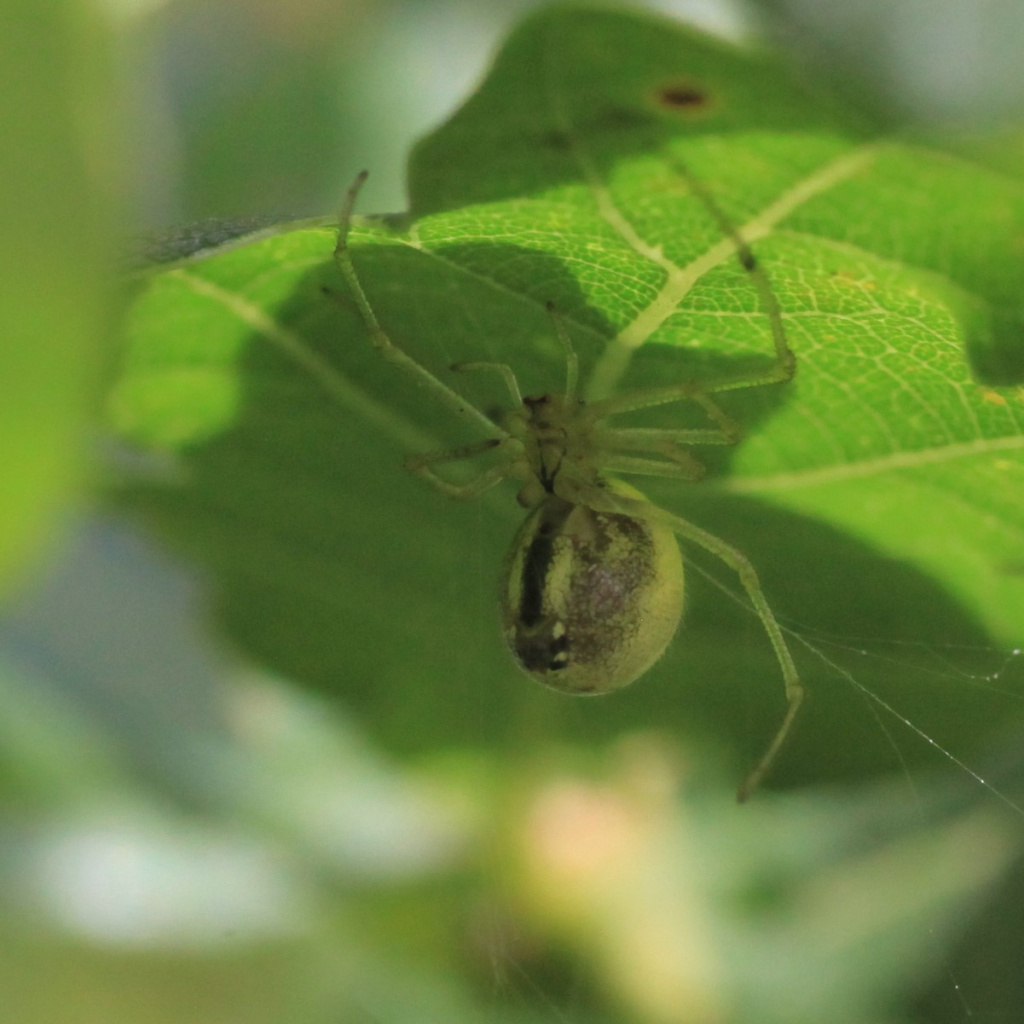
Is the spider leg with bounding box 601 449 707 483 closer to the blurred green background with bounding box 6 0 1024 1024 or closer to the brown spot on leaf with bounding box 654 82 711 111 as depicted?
the blurred green background with bounding box 6 0 1024 1024

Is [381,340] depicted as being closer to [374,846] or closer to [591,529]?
[591,529]

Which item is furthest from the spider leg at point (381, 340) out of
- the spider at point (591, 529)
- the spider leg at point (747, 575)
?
the spider leg at point (747, 575)

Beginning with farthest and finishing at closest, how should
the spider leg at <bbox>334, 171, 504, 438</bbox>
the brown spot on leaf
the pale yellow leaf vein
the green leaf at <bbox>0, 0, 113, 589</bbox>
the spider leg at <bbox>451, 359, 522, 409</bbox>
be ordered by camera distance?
the spider leg at <bbox>451, 359, 522, 409</bbox>, the pale yellow leaf vein, the spider leg at <bbox>334, 171, 504, 438</bbox>, the brown spot on leaf, the green leaf at <bbox>0, 0, 113, 589</bbox>

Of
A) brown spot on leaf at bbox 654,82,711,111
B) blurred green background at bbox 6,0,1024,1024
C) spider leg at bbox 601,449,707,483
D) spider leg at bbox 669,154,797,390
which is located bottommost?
blurred green background at bbox 6,0,1024,1024

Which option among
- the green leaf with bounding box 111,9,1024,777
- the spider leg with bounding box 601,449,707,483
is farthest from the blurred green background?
the spider leg with bounding box 601,449,707,483

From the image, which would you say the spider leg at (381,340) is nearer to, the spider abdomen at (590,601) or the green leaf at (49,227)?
the spider abdomen at (590,601)

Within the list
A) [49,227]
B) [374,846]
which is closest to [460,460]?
[374,846]
